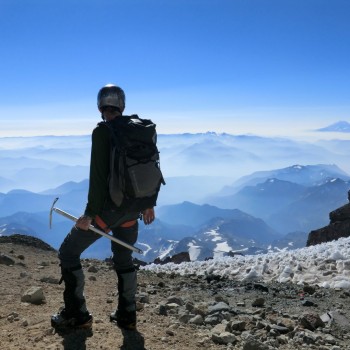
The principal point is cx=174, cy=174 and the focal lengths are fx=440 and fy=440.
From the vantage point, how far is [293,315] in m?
7.77

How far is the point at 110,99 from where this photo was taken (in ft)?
18.1

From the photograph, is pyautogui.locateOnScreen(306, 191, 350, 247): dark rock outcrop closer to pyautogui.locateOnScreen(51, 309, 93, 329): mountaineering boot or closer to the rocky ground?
the rocky ground

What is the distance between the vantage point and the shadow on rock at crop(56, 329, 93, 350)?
542 cm

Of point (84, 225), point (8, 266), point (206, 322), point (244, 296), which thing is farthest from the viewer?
point (8, 266)

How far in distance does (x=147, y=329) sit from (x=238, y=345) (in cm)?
131

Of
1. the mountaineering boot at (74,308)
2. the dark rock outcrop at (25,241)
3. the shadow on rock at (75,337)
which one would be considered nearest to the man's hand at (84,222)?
the mountaineering boot at (74,308)

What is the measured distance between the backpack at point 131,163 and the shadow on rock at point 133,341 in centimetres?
173

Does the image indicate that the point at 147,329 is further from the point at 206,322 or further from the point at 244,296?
the point at 244,296

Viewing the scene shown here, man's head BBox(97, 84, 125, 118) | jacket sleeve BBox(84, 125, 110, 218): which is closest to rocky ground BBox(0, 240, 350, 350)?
jacket sleeve BBox(84, 125, 110, 218)

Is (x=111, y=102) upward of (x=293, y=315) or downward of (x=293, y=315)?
upward

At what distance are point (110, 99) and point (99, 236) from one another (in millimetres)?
1737

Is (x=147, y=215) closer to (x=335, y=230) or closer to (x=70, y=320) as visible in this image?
(x=70, y=320)

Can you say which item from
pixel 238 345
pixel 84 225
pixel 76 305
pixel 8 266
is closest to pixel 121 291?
pixel 76 305

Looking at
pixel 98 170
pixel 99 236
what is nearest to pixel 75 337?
pixel 99 236
